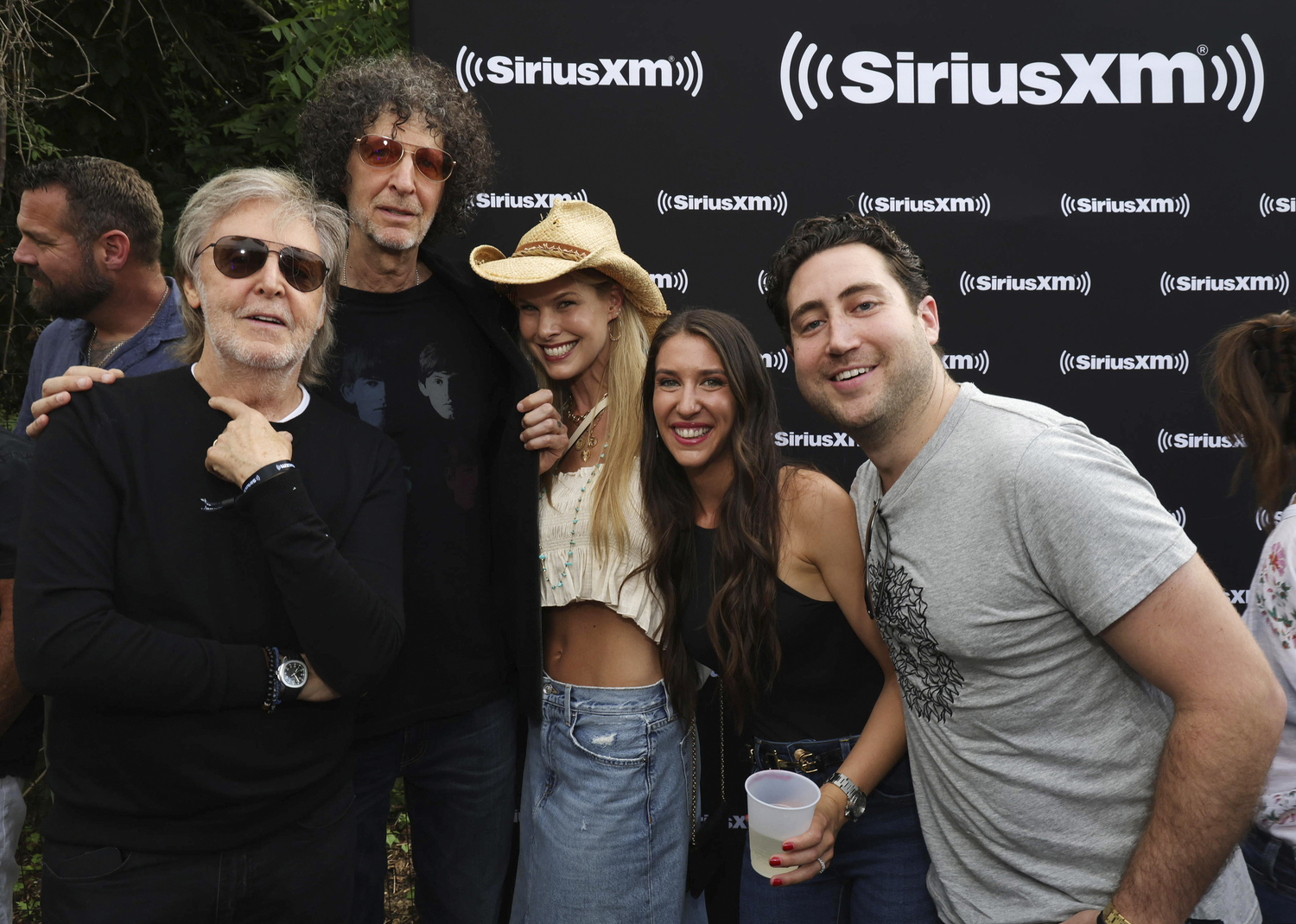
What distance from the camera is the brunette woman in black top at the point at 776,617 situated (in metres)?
2.07

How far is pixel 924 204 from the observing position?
320 cm

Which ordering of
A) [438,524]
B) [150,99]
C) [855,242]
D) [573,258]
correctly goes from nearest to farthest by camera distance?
[855,242]
[438,524]
[573,258]
[150,99]

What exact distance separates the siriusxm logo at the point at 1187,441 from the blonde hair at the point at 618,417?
2.18m

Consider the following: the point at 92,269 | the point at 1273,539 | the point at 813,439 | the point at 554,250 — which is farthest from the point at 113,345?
the point at 1273,539

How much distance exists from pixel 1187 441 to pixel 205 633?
3527mm

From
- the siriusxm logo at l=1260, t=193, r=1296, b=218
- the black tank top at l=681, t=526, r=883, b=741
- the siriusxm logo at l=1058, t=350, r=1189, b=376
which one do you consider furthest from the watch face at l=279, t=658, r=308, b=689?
the siriusxm logo at l=1260, t=193, r=1296, b=218

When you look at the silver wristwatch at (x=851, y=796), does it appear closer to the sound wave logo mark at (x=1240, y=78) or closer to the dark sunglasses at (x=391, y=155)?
the dark sunglasses at (x=391, y=155)

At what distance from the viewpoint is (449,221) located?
9.55 feet

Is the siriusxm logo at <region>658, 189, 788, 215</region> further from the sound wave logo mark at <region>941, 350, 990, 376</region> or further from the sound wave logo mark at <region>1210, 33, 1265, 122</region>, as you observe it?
the sound wave logo mark at <region>1210, 33, 1265, 122</region>

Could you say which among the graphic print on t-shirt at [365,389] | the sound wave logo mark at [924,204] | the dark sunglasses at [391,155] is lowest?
the graphic print on t-shirt at [365,389]

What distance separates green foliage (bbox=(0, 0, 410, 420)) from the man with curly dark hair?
1453 mm

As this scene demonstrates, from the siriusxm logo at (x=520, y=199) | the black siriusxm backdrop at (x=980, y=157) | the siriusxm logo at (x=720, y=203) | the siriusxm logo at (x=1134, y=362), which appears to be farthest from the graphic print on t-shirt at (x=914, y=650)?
the siriusxm logo at (x=520, y=199)

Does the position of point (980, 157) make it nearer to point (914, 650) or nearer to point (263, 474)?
point (914, 650)

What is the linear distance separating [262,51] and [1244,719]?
6.24 m
